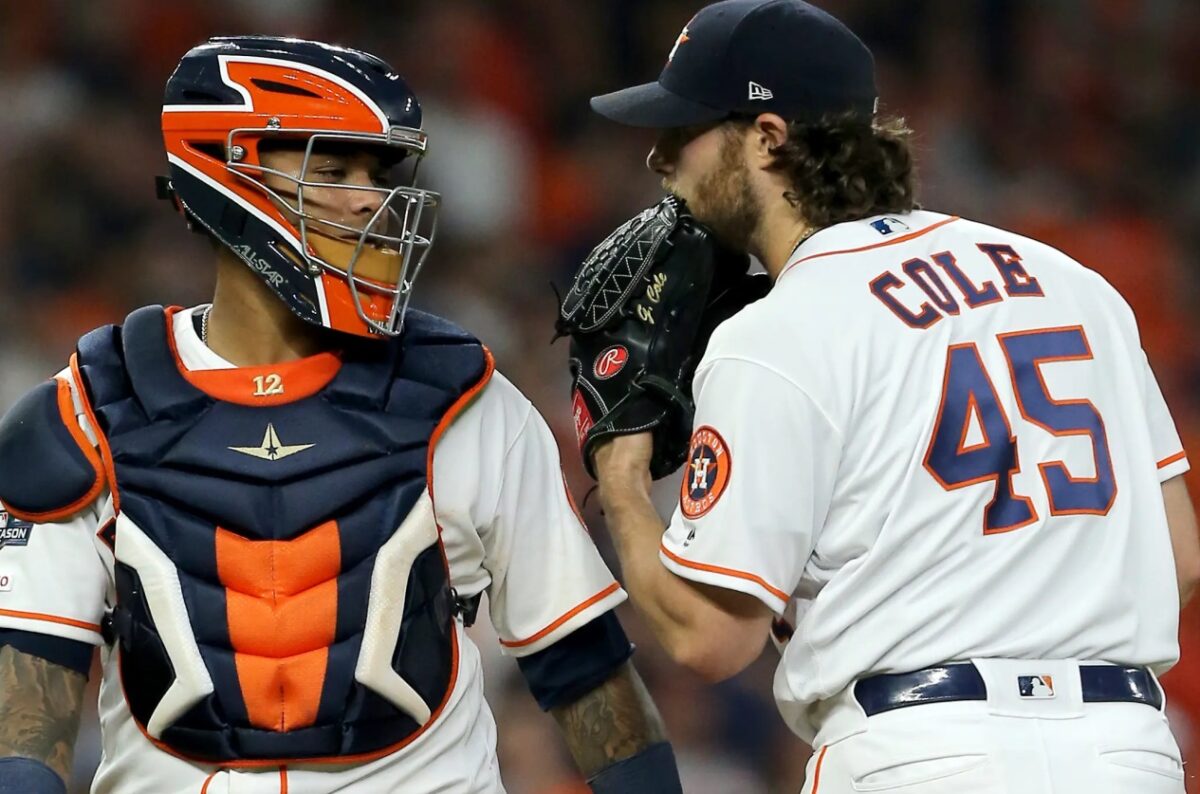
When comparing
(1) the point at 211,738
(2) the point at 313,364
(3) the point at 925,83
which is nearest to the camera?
(1) the point at 211,738

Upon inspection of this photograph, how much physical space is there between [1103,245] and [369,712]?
457cm

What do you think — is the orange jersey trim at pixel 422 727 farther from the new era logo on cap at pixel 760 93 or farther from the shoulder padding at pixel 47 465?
the new era logo on cap at pixel 760 93

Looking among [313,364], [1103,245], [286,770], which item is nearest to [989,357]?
[313,364]

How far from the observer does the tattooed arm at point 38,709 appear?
2242 millimetres

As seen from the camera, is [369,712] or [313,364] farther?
[313,364]

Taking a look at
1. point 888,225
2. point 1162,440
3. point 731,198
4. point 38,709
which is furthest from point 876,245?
point 38,709

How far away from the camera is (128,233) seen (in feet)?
17.7

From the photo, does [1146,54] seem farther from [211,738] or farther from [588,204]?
[211,738]

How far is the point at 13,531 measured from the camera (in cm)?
233

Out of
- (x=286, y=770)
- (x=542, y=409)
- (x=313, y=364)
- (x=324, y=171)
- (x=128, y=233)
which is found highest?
(x=324, y=171)

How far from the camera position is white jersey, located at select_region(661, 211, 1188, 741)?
2217mm

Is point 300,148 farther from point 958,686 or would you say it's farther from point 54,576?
point 958,686

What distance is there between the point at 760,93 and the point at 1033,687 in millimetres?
974

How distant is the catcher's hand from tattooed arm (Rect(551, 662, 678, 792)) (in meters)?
0.40
